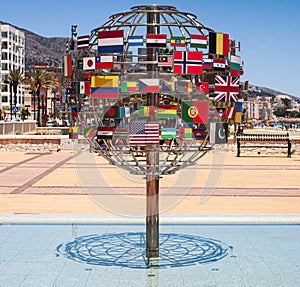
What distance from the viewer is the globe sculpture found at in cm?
591

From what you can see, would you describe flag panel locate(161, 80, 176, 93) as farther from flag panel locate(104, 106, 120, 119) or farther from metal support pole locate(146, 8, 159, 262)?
flag panel locate(104, 106, 120, 119)

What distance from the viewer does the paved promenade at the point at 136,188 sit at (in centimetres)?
1139

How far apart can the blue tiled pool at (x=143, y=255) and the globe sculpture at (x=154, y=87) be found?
1157 mm

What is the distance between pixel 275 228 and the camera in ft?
28.2

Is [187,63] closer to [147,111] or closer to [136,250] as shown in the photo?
[147,111]

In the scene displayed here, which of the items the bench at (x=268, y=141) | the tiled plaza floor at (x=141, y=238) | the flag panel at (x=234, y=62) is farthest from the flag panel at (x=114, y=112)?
the bench at (x=268, y=141)

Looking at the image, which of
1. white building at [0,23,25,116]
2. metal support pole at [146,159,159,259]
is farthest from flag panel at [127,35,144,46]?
white building at [0,23,25,116]

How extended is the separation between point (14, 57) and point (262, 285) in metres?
98.0

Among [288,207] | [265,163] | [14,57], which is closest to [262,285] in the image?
[288,207]

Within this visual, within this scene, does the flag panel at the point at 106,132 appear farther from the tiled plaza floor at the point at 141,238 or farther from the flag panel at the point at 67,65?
the tiled plaza floor at the point at 141,238

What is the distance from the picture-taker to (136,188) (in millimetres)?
14547

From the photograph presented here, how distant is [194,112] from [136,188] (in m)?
8.87

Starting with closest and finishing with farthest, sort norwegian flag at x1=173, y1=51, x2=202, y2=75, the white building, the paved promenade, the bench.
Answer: norwegian flag at x1=173, y1=51, x2=202, y2=75 < the paved promenade < the bench < the white building

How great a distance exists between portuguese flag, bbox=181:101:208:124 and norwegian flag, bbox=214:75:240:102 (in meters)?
0.31
